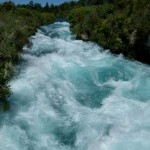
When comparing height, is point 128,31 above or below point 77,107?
above

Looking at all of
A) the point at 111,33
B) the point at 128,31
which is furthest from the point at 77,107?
the point at 111,33

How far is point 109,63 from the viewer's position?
74.1ft

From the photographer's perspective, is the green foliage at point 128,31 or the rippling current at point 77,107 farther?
the green foliage at point 128,31

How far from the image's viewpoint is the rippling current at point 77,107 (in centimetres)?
1308

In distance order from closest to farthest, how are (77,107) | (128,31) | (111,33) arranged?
1. (77,107)
2. (128,31)
3. (111,33)

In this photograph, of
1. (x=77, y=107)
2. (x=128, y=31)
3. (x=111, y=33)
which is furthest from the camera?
(x=111, y=33)

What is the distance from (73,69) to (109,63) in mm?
2927

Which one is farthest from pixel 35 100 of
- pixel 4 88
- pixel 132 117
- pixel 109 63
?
pixel 109 63

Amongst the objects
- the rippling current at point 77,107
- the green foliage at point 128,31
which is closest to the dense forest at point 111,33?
the green foliage at point 128,31

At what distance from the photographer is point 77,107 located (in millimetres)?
15531

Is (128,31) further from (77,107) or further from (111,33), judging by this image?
(77,107)

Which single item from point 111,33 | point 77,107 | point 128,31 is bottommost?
point 111,33

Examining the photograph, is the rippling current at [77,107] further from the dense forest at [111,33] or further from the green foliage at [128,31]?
the green foliage at [128,31]

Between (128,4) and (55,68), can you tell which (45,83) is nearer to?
(55,68)
